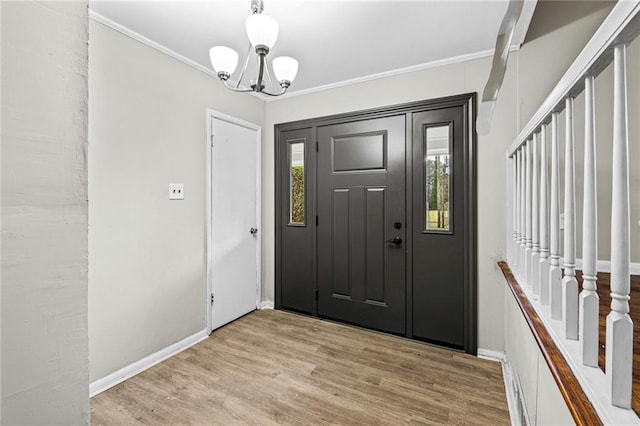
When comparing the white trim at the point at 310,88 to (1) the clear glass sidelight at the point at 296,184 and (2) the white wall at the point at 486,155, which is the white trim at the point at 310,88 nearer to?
(2) the white wall at the point at 486,155

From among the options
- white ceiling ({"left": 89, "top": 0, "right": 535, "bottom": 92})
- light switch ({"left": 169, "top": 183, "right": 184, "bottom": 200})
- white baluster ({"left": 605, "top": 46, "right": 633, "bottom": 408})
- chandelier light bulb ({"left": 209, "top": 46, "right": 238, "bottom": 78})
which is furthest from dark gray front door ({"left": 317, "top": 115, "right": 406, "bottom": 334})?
white baluster ({"left": 605, "top": 46, "right": 633, "bottom": 408})

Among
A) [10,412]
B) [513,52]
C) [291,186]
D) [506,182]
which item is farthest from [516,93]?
[10,412]

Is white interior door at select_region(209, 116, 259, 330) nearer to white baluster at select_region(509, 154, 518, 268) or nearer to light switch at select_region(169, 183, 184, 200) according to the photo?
light switch at select_region(169, 183, 184, 200)

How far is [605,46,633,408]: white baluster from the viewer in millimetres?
584

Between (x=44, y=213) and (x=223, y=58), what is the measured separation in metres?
1.60

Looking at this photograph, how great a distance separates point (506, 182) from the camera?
2287mm

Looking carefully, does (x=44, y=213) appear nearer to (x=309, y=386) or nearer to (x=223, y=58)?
(x=223, y=58)

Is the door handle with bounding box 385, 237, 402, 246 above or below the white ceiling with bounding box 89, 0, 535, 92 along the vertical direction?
below

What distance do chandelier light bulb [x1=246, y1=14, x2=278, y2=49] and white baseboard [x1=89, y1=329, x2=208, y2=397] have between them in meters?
2.26

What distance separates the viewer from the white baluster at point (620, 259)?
23.0 inches

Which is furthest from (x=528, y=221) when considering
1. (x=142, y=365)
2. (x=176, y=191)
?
(x=142, y=365)

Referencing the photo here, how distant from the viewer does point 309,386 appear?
2018mm

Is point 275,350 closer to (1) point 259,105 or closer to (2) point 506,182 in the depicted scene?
(2) point 506,182

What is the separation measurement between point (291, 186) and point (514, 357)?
2391mm
